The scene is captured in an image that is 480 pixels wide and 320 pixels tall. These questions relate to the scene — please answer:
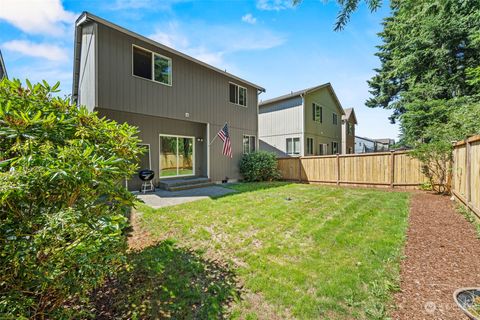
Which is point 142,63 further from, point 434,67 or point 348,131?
point 348,131

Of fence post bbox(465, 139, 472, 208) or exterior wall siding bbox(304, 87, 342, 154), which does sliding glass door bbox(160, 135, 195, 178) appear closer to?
exterior wall siding bbox(304, 87, 342, 154)

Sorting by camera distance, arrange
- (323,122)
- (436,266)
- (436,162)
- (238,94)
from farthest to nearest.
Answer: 1. (323,122)
2. (238,94)
3. (436,162)
4. (436,266)

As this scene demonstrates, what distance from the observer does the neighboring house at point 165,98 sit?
25.5 feet

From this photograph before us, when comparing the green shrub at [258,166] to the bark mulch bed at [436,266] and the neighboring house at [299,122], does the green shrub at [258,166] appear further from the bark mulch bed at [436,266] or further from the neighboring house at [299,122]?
the bark mulch bed at [436,266]

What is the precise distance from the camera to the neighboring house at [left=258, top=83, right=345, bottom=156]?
54.2 feet

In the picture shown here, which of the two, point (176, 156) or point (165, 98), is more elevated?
point (165, 98)

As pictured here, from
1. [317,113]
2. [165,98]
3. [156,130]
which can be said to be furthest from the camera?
[317,113]

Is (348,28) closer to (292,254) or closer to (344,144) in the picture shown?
(292,254)

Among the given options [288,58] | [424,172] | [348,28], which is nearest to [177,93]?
[288,58]

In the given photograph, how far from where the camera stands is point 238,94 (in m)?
12.9

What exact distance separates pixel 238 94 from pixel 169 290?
11.5 m

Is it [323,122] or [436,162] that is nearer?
[436,162]

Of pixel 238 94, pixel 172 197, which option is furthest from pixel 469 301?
pixel 238 94

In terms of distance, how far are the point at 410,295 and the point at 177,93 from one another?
32.0 feet
